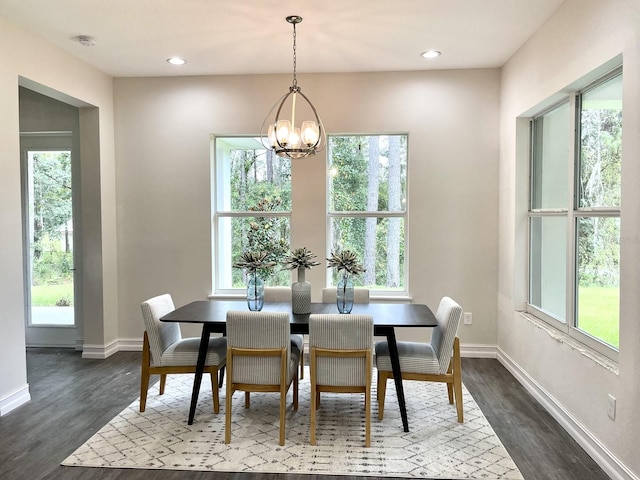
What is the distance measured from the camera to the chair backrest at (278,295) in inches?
148

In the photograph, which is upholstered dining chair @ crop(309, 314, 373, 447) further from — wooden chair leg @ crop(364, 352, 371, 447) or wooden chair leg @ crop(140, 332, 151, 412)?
wooden chair leg @ crop(140, 332, 151, 412)

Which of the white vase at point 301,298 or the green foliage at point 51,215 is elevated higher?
the green foliage at point 51,215

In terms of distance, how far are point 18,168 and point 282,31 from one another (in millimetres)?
2317

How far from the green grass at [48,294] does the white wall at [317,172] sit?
65cm

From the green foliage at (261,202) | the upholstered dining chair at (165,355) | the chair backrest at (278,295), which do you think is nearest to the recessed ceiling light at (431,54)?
the green foliage at (261,202)

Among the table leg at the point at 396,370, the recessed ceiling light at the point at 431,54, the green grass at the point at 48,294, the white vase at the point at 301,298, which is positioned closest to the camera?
the table leg at the point at 396,370

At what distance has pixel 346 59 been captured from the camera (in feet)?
13.6

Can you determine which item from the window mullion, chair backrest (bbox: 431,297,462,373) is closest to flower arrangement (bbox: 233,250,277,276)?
chair backrest (bbox: 431,297,462,373)

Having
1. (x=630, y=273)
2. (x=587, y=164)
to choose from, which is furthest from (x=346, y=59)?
(x=630, y=273)

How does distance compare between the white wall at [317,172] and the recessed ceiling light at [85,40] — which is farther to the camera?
the white wall at [317,172]

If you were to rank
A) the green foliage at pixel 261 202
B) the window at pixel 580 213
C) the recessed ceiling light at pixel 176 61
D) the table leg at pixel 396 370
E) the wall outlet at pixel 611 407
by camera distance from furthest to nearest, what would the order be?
the green foliage at pixel 261 202
the recessed ceiling light at pixel 176 61
the table leg at pixel 396 370
the window at pixel 580 213
the wall outlet at pixel 611 407

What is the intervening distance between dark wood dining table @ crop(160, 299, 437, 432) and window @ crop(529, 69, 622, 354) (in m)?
1.00

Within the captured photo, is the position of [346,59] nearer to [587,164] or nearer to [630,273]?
[587,164]

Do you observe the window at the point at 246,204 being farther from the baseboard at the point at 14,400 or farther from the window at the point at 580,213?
the window at the point at 580,213
